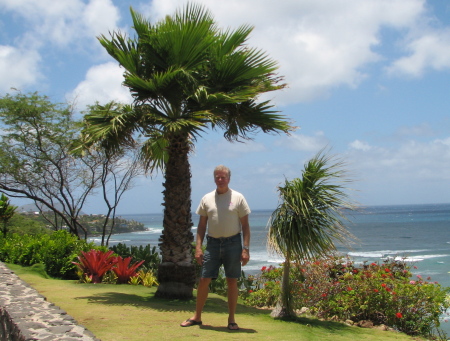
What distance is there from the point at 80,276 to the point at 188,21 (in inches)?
223

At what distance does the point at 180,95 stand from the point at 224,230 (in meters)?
3.43

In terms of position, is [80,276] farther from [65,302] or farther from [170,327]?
[170,327]

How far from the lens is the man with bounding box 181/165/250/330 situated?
5676 mm

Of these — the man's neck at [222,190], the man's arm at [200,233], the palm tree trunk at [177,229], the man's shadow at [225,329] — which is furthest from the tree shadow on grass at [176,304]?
the man's neck at [222,190]

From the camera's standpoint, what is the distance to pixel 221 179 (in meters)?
5.71

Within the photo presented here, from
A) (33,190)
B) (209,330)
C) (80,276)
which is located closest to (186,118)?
(209,330)

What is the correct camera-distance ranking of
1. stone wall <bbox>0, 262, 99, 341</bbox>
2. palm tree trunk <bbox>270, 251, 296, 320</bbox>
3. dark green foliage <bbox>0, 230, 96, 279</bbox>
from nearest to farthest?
stone wall <bbox>0, 262, 99, 341</bbox> → palm tree trunk <bbox>270, 251, 296, 320</bbox> → dark green foliage <bbox>0, 230, 96, 279</bbox>

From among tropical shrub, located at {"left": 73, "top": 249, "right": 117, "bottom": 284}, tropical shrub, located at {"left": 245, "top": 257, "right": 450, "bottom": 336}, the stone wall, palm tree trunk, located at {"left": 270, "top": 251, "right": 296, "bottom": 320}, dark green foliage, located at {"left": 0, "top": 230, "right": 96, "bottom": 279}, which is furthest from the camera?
dark green foliage, located at {"left": 0, "top": 230, "right": 96, "bottom": 279}

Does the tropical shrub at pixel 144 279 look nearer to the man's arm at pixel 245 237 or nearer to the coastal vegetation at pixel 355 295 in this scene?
the coastal vegetation at pixel 355 295

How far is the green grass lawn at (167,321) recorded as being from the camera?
5539 millimetres

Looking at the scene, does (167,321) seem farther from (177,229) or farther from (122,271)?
(122,271)

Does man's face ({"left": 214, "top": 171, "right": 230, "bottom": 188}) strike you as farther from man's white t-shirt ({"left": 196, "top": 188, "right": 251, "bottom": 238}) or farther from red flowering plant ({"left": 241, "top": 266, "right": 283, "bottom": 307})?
red flowering plant ({"left": 241, "top": 266, "right": 283, "bottom": 307})

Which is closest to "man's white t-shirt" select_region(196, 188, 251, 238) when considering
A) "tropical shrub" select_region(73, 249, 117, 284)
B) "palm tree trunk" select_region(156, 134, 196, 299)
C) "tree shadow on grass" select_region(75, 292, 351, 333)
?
"tree shadow on grass" select_region(75, 292, 351, 333)

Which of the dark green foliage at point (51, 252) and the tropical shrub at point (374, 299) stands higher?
the dark green foliage at point (51, 252)
